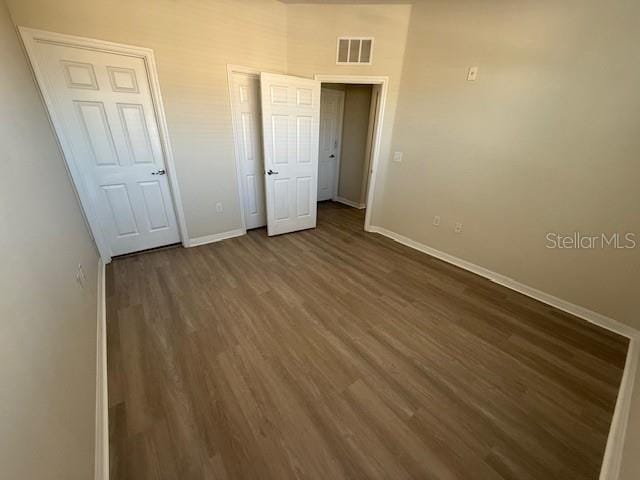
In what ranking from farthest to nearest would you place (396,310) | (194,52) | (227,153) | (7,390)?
1. (227,153)
2. (194,52)
3. (396,310)
4. (7,390)

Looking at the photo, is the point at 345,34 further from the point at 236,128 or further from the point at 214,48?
the point at 236,128

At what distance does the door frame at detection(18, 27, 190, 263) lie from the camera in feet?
6.59

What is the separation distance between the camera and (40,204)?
1405 millimetres

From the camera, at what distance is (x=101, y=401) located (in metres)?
1.37

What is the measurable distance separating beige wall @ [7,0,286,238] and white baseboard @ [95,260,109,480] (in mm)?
1466

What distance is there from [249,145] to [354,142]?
225cm

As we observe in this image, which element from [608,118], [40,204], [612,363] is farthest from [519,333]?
[40,204]

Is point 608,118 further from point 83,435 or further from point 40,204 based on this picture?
point 40,204

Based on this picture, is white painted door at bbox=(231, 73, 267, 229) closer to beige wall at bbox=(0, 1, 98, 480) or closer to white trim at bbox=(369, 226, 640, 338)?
beige wall at bbox=(0, 1, 98, 480)

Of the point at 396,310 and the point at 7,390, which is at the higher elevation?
the point at 7,390

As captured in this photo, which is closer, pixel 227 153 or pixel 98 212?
pixel 98 212

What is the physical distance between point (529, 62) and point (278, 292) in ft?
9.76

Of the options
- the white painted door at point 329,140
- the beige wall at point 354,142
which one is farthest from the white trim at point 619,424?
the white painted door at point 329,140

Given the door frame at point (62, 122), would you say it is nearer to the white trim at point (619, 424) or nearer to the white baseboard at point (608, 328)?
the white baseboard at point (608, 328)
